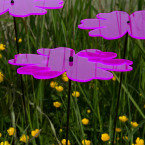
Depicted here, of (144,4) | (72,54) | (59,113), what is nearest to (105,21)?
(72,54)

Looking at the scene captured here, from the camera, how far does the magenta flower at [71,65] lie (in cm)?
62

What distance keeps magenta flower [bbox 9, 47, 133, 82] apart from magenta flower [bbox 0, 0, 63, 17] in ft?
0.50

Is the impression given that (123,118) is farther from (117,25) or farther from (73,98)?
(117,25)

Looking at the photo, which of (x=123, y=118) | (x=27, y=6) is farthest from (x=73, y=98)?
(x=27, y=6)

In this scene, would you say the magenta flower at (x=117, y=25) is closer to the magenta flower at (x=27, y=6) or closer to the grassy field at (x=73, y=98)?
the magenta flower at (x=27, y=6)

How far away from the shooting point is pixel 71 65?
2.10 ft

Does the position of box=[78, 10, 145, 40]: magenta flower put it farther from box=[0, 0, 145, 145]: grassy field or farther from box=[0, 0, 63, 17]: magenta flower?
box=[0, 0, 145, 145]: grassy field

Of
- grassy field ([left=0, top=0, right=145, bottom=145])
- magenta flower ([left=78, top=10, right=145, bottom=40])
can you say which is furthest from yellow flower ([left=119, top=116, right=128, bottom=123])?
magenta flower ([left=78, top=10, right=145, bottom=40])

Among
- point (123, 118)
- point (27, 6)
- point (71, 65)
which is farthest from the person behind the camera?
point (123, 118)

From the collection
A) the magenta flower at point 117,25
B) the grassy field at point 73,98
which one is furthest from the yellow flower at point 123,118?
the magenta flower at point 117,25

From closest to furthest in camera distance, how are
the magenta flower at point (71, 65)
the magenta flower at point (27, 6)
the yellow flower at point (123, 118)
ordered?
the magenta flower at point (71, 65)
the magenta flower at point (27, 6)
the yellow flower at point (123, 118)

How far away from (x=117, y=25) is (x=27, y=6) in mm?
289

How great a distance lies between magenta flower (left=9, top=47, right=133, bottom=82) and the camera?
62cm

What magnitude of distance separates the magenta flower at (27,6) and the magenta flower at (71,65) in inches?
6.0
